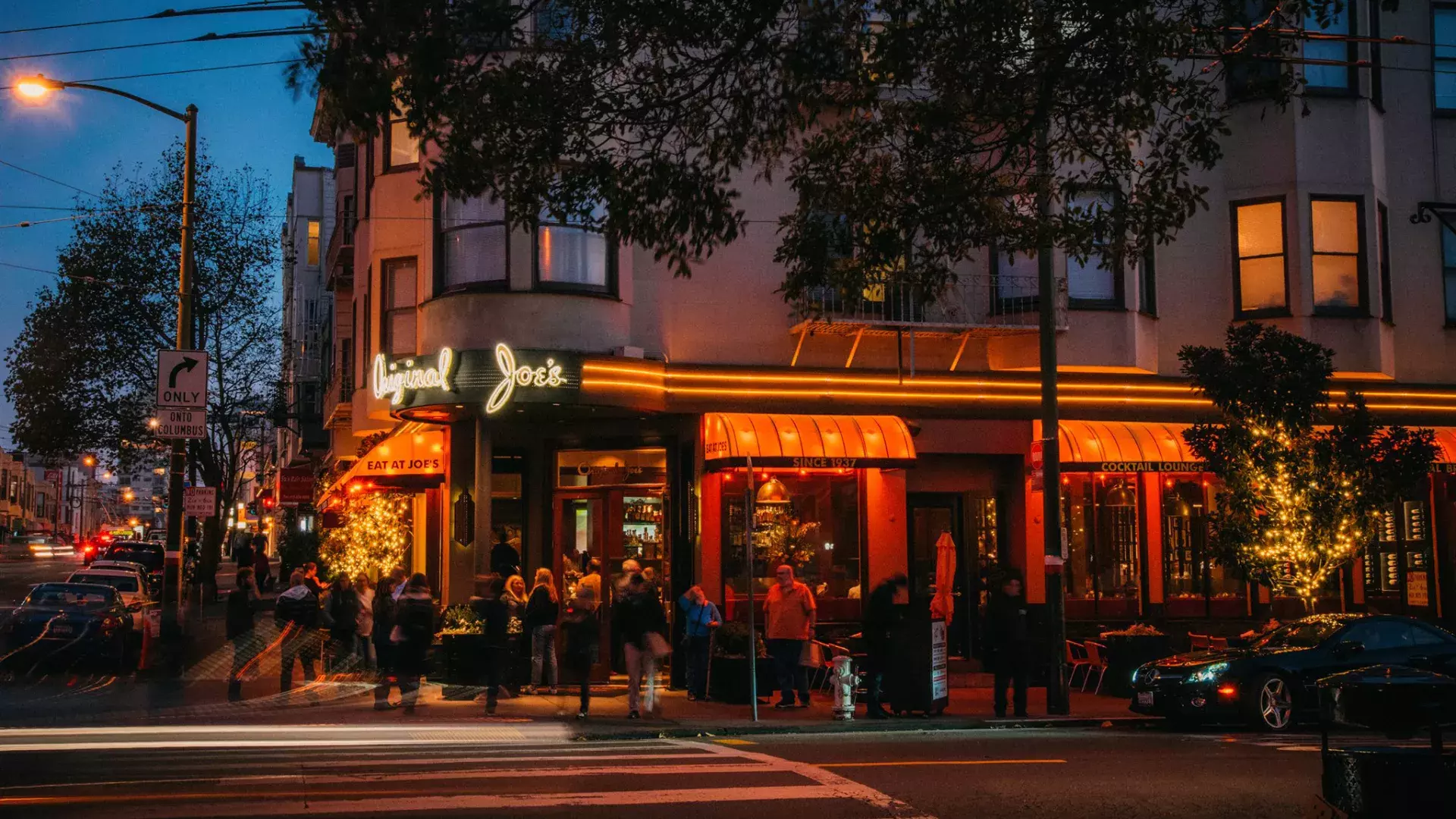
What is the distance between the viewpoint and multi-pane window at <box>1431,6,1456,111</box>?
23469 mm

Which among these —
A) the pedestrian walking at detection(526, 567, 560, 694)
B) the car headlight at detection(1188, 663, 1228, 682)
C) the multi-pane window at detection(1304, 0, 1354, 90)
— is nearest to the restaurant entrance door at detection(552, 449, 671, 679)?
the pedestrian walking at detection(526, 567, 560, 694)

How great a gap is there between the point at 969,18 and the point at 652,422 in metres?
11.0

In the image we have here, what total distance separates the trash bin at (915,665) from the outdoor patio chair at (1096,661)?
11.6 feet

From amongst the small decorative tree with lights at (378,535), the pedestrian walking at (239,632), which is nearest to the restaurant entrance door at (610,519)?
the small decorative tree with lights at (378,535)

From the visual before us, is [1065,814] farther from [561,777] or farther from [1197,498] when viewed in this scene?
[1197,498]

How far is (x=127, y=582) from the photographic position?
102 ft

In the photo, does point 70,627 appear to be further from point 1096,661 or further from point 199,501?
point 1096,661

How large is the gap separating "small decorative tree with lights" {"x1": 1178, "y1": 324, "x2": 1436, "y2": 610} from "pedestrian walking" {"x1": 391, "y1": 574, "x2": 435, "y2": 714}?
10.8 meters

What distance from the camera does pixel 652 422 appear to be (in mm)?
21391

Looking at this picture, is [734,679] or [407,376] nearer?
[734,679]

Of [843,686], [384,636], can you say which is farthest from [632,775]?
[384,636]

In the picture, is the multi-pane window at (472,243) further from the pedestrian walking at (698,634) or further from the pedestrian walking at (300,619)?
the pedestrian walking at (698,634)

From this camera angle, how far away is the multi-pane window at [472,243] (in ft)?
66.3

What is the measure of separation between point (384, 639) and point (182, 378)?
6228 millimetres
